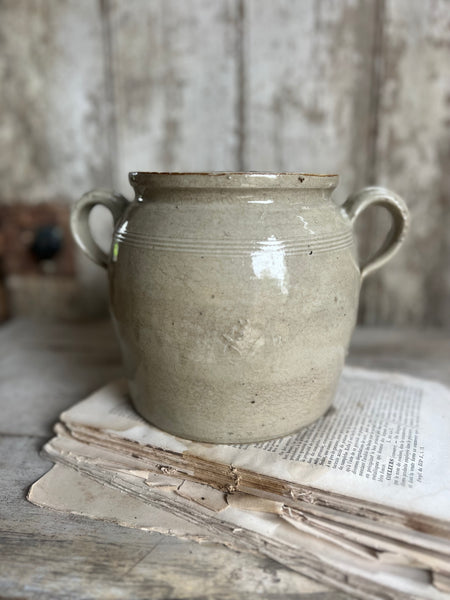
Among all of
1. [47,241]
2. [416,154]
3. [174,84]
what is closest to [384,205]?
[416,154]

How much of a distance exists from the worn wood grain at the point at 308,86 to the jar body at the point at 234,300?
0.58 m

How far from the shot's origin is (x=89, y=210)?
2.57ft

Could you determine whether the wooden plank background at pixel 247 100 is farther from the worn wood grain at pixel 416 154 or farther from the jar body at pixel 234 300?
the jar body at pixel 234 300

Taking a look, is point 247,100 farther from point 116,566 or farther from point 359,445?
point 116,566

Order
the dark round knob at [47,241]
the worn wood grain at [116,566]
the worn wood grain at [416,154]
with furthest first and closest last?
the dark round knob at [47,241], the worn wood grain at [416,154], the worn wood grain at [116,566]

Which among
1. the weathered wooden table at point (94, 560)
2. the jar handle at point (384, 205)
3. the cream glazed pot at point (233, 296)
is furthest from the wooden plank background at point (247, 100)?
the weathered wooden table at point (94, 560)

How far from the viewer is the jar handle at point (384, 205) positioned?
2.37 ft

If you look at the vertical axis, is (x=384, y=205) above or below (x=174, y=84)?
below

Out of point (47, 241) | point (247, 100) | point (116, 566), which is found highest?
point (247, 100)

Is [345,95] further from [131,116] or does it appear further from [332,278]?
[332,278]

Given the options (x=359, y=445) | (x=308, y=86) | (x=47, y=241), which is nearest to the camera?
(x=359, y=445)

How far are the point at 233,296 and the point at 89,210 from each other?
1.05ft

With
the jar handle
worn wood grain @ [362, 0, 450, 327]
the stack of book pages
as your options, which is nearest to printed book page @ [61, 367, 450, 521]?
the stack of book pages

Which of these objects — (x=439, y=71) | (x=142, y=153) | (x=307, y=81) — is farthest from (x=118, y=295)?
(x=439, y=71)
